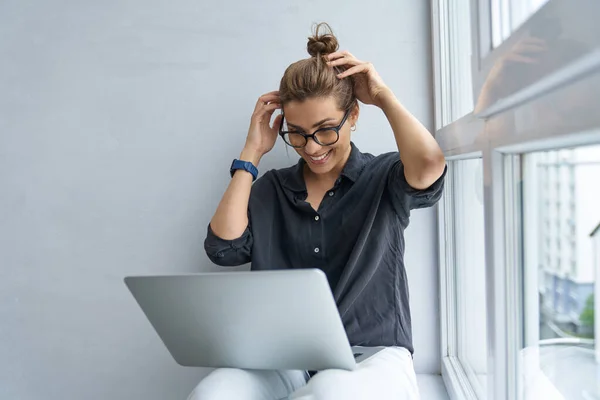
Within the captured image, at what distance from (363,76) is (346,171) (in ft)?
0.75

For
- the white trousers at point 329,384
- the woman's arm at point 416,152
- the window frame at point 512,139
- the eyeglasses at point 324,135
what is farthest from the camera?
the eyeglasses at point 324,135

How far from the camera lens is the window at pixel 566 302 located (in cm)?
65

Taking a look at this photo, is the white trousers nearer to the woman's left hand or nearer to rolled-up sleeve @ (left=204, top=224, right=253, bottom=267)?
rolled-up sleeve @ (left=204, top=224, right=253, bottom=267)

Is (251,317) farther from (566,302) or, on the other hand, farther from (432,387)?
(432,387)

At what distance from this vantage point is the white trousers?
98 cm

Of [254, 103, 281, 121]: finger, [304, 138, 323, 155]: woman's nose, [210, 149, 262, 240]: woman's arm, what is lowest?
[210, 149, 262, 240]: woman's arm

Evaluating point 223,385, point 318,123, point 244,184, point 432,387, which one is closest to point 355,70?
point 318,123

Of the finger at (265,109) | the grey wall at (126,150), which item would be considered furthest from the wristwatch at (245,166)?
the grey wall at (126,150)

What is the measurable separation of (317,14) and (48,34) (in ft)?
2.73

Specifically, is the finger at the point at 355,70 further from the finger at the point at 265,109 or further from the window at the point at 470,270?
the window at the point at 470,270

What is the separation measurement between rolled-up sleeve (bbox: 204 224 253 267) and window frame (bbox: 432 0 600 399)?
539mm

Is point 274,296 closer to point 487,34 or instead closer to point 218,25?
point 487,34

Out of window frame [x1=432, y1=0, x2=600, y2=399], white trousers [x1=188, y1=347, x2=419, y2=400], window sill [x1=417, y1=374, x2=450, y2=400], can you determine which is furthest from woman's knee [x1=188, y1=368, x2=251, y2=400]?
window sill [x1=417, y1=374, x2=450, y2=400]

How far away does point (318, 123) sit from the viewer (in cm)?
127
